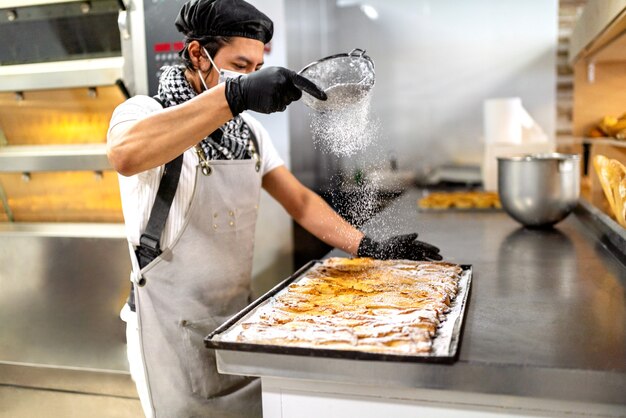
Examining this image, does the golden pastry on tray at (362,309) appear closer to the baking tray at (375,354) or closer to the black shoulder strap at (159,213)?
the baking tray at (375,354)

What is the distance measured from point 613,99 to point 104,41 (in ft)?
8.37

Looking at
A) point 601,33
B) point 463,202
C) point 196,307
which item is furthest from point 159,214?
point 463,202

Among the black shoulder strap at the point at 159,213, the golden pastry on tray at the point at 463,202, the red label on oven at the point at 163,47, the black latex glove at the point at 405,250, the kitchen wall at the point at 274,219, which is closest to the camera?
the black shoulder strap at the point at 159,213

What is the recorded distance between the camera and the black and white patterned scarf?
1.56m

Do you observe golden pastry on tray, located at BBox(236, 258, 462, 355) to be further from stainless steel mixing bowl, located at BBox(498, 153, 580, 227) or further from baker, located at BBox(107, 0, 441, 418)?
stainless steel mixing bowl, located at BBox(498, 153, 580, 227)

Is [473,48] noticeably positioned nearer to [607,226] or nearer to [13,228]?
[607,226]

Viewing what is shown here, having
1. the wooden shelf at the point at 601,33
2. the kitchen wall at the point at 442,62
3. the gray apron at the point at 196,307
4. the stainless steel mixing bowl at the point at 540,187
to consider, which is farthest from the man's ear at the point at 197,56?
the kitchen wall at the point at 442,62

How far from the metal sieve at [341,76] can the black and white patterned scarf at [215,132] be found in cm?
Answer: 28

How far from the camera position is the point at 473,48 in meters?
4.23

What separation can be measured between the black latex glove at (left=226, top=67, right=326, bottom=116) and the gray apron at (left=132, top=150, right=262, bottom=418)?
31cm

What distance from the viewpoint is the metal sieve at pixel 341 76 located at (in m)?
1.50

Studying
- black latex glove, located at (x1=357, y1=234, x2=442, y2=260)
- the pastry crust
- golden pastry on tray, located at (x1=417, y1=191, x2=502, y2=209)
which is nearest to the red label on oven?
black latex glove, located at (x1=357, y1=234, x2=442, y2=260)

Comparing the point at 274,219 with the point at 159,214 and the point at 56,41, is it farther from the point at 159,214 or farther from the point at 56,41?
the point at 159,214

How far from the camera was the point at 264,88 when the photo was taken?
1.29m
